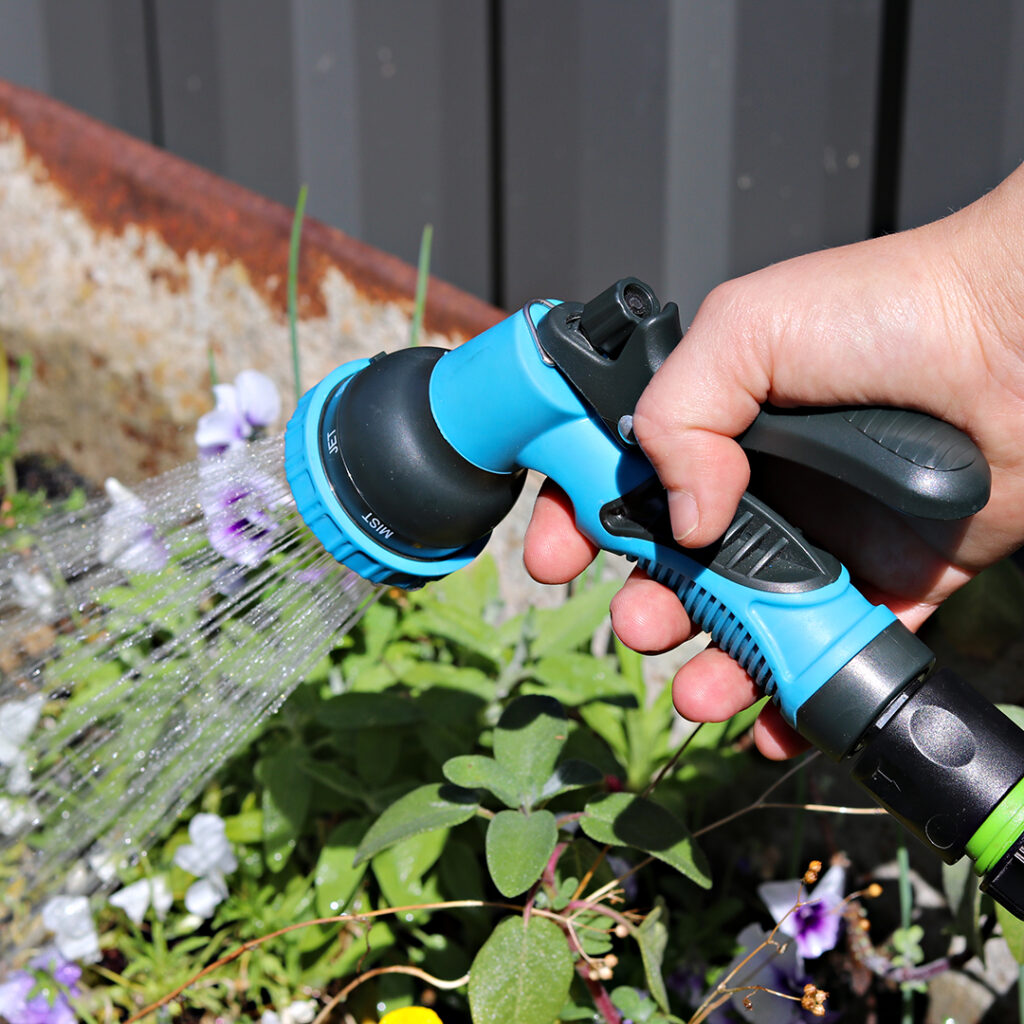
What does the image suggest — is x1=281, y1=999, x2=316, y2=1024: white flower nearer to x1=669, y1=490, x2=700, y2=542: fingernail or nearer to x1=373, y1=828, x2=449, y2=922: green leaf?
x1=373, y1=828, x2=449, y2=922: green leaf

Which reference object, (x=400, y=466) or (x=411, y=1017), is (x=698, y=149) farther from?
(x=411, y=1017)

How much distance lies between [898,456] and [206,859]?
751mm

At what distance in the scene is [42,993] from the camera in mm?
941

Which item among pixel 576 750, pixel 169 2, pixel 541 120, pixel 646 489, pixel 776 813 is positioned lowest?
pixel 776 813

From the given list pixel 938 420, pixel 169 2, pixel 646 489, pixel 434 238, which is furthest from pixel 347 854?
pixel 169 2

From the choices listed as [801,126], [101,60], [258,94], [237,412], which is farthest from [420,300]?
[101,60]

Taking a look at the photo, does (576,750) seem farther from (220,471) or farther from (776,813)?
(220,471)

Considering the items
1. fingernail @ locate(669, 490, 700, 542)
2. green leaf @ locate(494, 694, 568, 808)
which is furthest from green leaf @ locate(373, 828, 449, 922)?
fingernail @ locate(669, 490, 700, 542)

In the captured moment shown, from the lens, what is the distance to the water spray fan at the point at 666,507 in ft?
2.01

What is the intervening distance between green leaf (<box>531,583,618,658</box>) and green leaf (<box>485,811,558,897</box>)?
28 cm

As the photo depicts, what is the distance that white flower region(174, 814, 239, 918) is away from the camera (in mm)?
956

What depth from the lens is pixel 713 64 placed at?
1.51 m

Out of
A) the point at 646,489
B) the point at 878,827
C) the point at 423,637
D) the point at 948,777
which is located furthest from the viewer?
the point at 423,637

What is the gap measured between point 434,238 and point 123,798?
1207 mm
